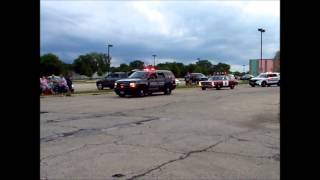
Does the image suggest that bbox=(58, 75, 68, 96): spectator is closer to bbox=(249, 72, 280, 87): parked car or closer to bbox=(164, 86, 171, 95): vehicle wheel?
bbox=(164, 86, 171, 95): vehicle wheel

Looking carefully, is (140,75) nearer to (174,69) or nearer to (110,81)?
(110,81)

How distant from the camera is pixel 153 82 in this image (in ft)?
105

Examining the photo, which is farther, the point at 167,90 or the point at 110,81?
the point at 110,81

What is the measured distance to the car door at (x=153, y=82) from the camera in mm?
31484

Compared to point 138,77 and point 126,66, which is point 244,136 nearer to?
point 138,77

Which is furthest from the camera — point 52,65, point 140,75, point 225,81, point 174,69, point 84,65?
point 84,65

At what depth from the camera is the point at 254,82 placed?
54750 mm

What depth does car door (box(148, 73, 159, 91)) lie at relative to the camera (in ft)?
103

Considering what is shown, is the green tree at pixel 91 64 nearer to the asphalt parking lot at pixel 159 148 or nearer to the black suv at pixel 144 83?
the black suv at pixel 144 83

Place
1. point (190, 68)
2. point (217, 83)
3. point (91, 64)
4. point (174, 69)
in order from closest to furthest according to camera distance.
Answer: point (217, 83) → point (174, 69) → point (91, 64) → point (190, 68)

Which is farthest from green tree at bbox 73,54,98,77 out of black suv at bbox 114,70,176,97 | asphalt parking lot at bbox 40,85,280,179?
asphalt parking lot at bbox 40,85,280,179

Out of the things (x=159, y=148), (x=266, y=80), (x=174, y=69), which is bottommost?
(x=159, y=148)

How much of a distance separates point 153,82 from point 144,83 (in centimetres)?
141

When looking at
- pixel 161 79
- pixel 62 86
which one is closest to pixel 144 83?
pixel 161 79
